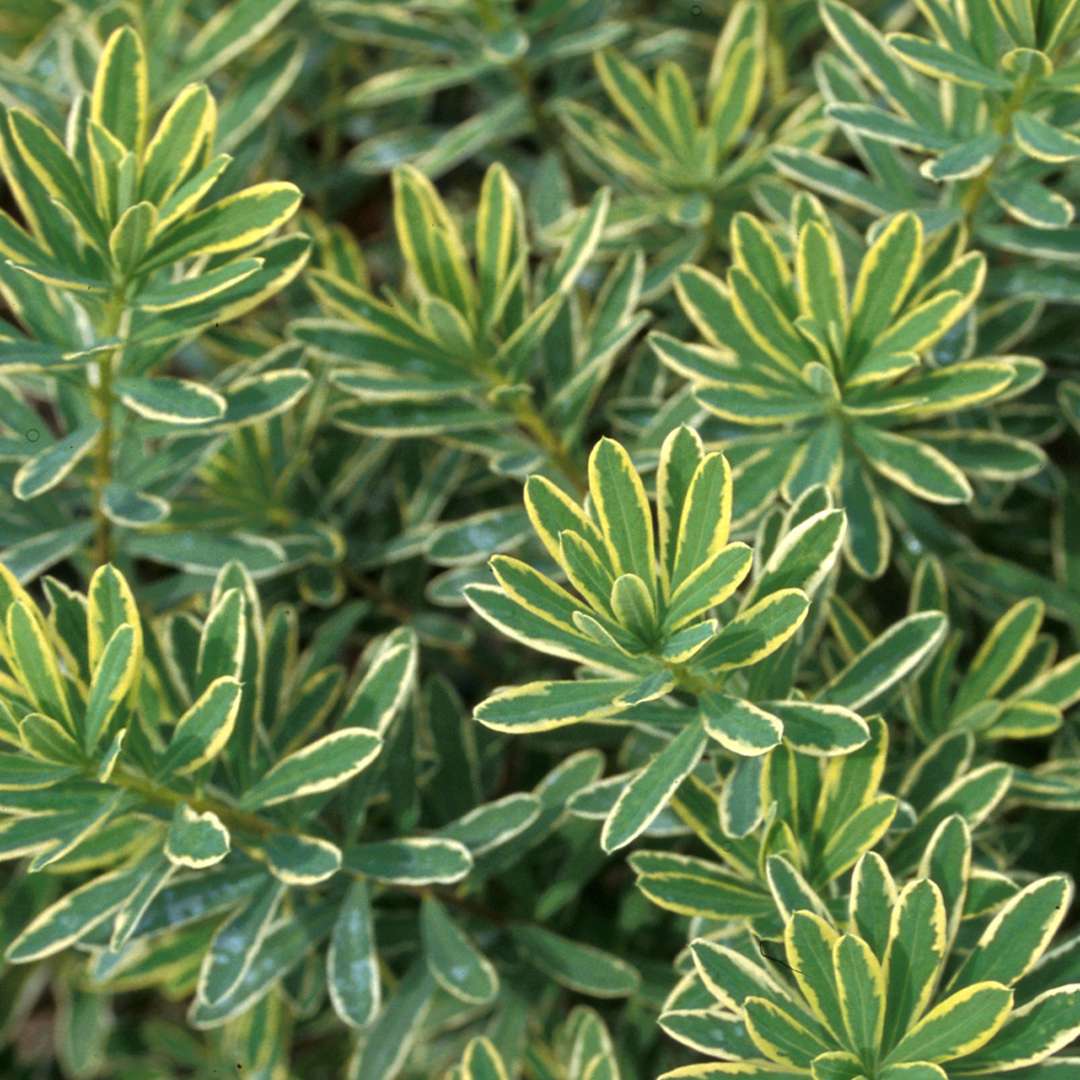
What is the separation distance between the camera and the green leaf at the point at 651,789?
47.2 inches

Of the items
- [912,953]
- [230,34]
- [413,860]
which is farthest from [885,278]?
[230,34]

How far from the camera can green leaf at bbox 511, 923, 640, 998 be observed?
5.50 feet

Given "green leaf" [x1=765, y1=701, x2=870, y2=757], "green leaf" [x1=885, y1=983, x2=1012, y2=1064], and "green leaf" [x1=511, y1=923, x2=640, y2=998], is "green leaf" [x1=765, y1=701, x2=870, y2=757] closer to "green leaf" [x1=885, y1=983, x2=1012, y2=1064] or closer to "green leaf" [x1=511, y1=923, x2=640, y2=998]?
"green leaf" [x1=885, y1=983, x2=1012, y2=1064]

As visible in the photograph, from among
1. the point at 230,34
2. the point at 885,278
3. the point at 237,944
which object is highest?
the point at 230,34

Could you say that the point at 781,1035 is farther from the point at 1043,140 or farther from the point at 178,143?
the point at 178,143

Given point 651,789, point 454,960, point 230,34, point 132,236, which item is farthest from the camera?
point 230,34

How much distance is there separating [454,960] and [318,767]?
321 millimetres

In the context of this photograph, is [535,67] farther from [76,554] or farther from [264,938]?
[264,938]

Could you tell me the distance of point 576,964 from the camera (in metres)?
1.73

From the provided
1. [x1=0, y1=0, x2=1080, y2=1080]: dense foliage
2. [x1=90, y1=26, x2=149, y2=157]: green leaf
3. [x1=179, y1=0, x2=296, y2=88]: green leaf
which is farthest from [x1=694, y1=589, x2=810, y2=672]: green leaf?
[x1=179, y1=0, x2=296, y2=88]: green leaf

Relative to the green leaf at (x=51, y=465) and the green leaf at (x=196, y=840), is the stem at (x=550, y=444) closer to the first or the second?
the green leaf at (x=51, y=465)

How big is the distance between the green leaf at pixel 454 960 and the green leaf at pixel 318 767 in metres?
0.27

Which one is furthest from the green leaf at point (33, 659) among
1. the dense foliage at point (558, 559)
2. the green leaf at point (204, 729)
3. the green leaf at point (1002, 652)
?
the green leaf at point (1002, 652)

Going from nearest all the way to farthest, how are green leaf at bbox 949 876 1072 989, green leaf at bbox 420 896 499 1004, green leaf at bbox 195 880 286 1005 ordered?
1. green leaf at bbox 949 876 1072 989
2. green leaf at bbox 195 880 286 1005
3. green leaf at bbox 420 896 499 1004
